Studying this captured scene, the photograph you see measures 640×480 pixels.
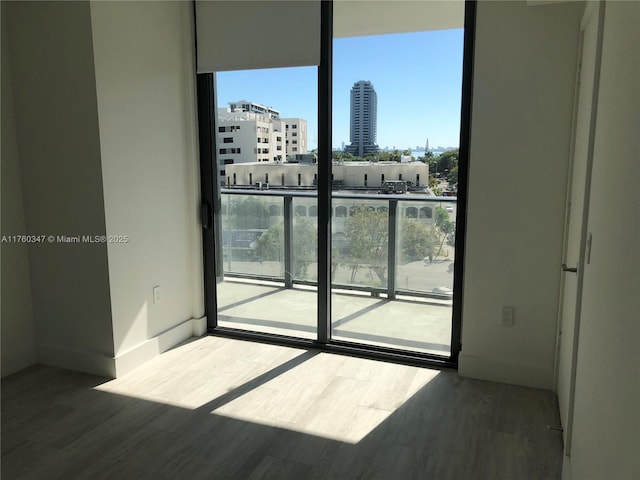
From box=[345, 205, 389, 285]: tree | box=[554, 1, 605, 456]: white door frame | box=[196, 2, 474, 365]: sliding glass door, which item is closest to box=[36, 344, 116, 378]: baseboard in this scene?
box=[196, 2, 474, 365]: sliding glass door

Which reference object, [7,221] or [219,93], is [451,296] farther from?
[7,221]

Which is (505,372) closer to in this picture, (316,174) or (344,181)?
(344,181)

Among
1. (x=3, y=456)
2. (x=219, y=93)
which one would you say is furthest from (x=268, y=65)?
(x=3, y=456)

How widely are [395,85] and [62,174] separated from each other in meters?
2.15

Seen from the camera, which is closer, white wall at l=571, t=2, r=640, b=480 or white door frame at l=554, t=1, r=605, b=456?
white wall at l=571, t=2, r=640, b=480

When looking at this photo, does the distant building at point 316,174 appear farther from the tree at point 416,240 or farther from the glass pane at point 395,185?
the tree at point 416,240

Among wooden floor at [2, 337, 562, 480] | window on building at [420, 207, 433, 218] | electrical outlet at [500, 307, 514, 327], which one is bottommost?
wooden floor at [2, 337, 562, 480]

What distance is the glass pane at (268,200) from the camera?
3.48m

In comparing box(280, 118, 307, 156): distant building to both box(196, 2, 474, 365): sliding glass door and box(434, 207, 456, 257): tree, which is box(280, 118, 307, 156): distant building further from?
box(434, 207, 456, 257): tree

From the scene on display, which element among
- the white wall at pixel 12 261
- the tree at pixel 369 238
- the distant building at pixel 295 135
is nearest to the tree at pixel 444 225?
the tree at pixel 369 238

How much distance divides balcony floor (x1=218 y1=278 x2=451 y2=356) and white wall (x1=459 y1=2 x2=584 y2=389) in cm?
32

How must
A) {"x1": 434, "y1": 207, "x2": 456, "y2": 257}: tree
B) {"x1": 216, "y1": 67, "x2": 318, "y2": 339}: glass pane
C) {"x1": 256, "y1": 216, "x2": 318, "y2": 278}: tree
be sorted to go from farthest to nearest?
{"x1": 256, "y1": 216, "x2": 318, "y2": 278}: tree, {"x1": 216, "y1": 67, "x2": 318, "y2": 339}: glass pane, {"x1": 434, "y1": 207, "x2": 456, "y2": 257}: tree

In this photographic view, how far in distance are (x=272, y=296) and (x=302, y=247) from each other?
1.58 feet

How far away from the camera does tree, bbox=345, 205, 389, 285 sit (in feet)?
11.4
